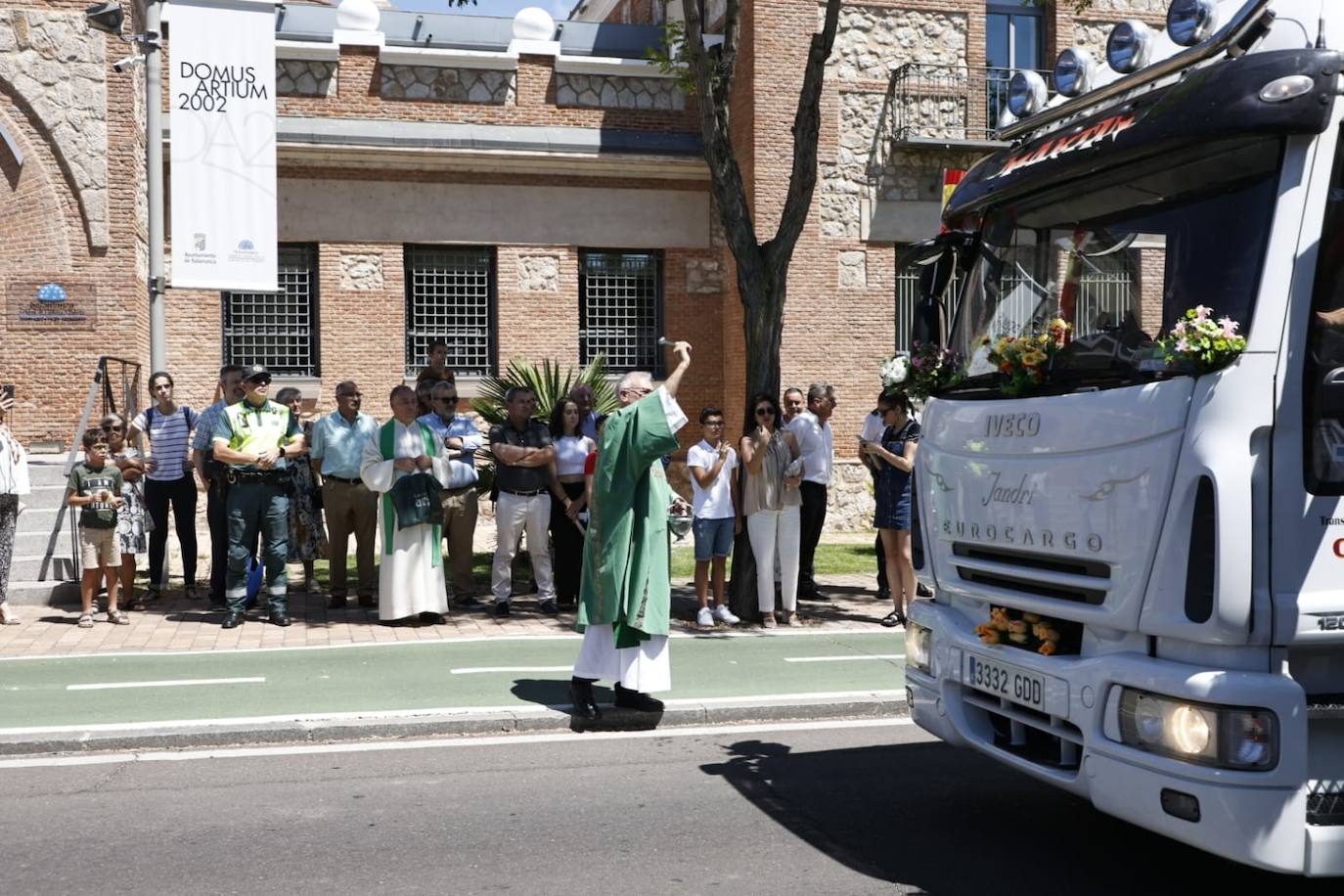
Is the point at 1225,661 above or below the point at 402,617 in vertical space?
above

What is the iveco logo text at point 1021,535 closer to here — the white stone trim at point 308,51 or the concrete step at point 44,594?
the concrete step at point 44,594

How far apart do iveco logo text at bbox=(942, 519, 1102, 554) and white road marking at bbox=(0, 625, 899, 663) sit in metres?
4.70

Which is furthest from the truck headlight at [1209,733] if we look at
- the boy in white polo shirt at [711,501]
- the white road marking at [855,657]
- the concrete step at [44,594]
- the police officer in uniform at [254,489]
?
the concrete step at [44,594]

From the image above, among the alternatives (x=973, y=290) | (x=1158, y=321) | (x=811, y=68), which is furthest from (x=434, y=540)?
(x=1158, y=321)

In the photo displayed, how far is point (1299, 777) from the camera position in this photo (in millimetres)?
4254

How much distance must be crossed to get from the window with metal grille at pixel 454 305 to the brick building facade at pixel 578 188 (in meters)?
0.03

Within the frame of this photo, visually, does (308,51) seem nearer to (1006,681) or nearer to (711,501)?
(711,501)

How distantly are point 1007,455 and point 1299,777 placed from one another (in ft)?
5.36

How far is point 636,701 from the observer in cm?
842

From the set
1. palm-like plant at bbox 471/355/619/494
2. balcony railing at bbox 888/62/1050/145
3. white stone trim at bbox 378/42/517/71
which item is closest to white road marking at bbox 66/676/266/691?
palm-like plant at bbox 471/355/619/494

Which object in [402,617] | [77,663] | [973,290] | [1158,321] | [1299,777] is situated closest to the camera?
[1299,777]

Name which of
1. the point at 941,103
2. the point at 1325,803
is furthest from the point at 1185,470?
the point at 941,103

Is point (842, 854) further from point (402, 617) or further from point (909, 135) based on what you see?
point (909, 135)

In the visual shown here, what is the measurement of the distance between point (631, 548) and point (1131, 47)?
157 inches
